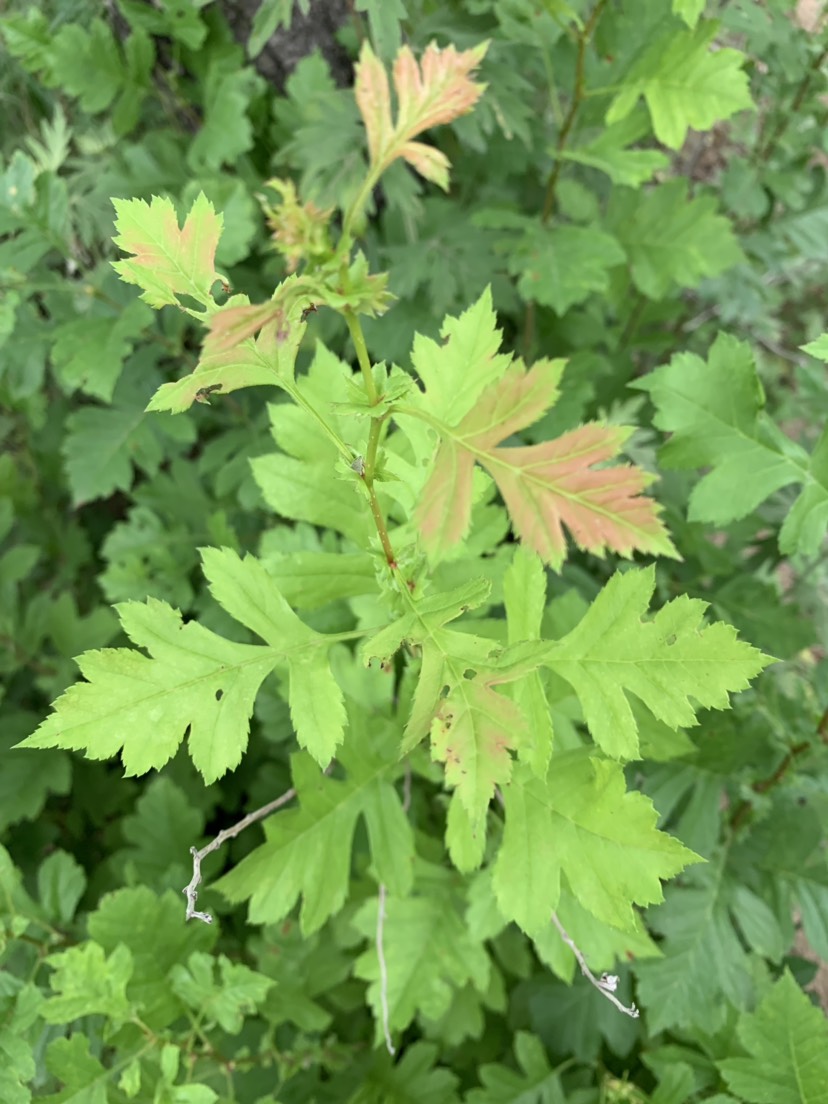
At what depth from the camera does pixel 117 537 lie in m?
1.99

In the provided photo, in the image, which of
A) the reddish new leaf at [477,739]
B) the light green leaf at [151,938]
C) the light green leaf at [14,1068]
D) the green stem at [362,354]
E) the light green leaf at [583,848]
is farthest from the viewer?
the light green leaf at [151,938]

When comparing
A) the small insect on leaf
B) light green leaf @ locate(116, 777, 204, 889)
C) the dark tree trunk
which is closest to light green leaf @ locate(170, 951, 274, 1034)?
light green leaf @ locate(116, 777, 204, 889)

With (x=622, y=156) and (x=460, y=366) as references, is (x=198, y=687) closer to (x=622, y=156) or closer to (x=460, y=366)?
(x=460, y=366)

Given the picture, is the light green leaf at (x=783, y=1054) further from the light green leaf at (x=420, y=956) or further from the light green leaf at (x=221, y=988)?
the light green leaf at (x=221, y=988)

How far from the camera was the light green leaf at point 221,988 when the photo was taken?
124cm

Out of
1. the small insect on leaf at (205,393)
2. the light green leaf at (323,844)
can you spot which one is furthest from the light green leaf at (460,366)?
the light green leaf at (323,844)

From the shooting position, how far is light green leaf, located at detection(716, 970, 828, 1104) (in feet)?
3.64

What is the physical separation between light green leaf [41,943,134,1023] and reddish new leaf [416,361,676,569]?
0.89 meters

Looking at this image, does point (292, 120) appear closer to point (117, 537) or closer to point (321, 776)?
point (117, 537)

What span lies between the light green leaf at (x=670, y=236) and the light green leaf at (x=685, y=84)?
1.00 feet

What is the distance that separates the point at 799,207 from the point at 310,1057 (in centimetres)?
219

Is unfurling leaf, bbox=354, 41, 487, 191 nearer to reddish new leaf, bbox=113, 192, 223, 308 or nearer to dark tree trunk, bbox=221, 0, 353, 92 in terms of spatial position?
reddish new leaf, bbox=113, 192, 223, 308

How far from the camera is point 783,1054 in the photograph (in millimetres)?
1141

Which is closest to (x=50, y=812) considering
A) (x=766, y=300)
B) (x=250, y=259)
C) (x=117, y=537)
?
(x=117, y=537)
